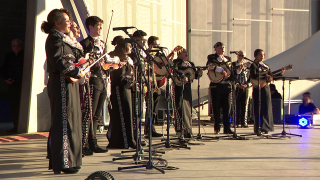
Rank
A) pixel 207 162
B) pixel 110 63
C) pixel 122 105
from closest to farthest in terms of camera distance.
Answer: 1. pixel 207 162
2. pixel 110 63
3. pixel 122 105

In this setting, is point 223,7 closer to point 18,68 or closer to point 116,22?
point 116,22

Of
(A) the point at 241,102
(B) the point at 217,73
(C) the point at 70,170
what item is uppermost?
(B) the point at 217,73

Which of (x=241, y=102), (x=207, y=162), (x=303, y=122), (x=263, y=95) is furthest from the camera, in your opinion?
(x=241, y=102)

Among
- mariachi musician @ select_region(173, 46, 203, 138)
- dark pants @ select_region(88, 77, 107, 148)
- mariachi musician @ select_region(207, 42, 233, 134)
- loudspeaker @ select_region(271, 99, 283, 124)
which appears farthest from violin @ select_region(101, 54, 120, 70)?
loudspeaker @ select_region(271, 99, 283, 124)

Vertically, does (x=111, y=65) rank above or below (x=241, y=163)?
above

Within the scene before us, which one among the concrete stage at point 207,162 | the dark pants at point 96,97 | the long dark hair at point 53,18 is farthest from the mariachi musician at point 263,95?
the long dark hair at point 53,18

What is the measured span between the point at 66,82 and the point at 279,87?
988 cm

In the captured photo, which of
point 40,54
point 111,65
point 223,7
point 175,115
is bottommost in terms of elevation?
point 175,115

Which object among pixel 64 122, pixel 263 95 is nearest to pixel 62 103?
pixel 64 122

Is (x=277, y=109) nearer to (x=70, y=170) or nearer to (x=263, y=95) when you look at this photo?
(x=263, y=95)

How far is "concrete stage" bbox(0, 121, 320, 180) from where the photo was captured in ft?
14.2

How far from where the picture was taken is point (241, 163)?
16.5 ft

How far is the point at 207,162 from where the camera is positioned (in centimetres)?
510

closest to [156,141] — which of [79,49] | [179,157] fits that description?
[179,157]
